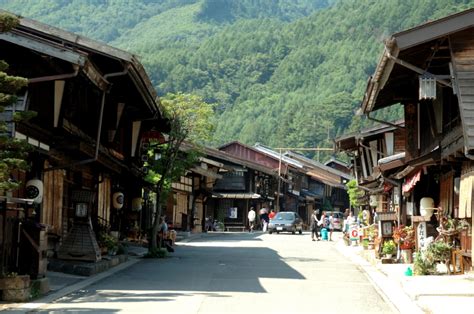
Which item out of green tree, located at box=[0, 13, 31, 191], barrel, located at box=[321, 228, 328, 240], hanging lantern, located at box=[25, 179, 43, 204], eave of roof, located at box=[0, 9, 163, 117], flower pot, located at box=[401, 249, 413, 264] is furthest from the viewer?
barrel, located at box=[321, 228, 328, 240]

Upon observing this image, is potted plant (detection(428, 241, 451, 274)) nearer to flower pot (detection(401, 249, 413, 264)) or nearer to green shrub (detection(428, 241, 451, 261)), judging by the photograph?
green shrub (detection(428, 241, 451, 261))

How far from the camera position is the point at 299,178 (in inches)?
3425

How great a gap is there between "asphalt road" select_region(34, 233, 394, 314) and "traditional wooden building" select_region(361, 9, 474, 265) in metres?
2.95

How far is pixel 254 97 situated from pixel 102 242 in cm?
A: 13840

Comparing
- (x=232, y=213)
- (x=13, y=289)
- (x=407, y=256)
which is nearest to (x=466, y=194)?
(x=407, y=256)

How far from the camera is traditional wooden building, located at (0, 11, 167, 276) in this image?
1620 cm

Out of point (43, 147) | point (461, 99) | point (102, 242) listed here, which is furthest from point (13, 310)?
point (102, 242)

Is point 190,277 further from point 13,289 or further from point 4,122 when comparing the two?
point 4,122

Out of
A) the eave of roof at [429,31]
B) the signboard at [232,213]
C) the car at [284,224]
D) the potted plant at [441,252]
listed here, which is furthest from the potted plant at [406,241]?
the signboard at [232,213]

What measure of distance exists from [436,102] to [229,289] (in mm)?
7568

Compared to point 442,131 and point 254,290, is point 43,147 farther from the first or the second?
point 442,131

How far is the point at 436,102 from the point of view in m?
20.0

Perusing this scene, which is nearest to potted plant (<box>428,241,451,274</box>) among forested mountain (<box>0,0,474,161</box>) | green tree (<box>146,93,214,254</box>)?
green tree (<box>146,93,214,254</box>)

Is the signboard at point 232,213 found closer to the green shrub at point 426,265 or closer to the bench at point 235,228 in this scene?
the bench at point 235,228
